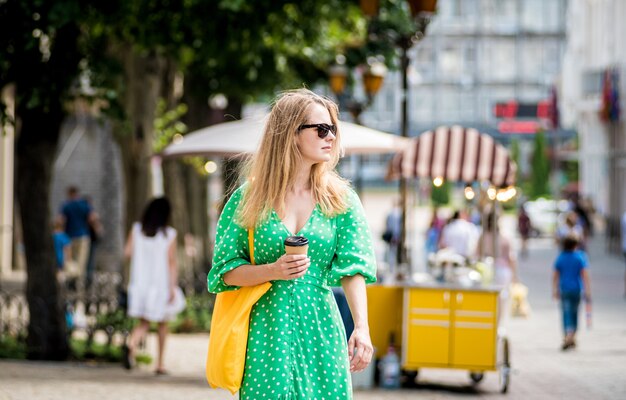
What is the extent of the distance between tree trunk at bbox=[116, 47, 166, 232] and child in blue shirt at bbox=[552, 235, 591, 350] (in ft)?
16.5

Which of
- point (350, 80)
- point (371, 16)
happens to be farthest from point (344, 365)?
point (350, 80)

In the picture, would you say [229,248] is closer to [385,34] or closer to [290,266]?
[290,266]

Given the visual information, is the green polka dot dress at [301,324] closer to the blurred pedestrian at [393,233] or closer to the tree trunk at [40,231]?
the tree trunk at [40,231]

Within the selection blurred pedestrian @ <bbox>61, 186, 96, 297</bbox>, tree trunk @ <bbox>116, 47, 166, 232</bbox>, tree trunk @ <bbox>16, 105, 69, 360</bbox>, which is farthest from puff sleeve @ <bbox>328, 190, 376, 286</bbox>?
blurred pedestrian @ <bbox>61, 186, 96, 297</bbox>

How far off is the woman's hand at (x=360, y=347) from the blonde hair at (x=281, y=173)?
1.38 ft

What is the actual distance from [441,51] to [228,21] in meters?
82.0

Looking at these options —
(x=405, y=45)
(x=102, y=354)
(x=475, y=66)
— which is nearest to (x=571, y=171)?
(x=475, y=66)

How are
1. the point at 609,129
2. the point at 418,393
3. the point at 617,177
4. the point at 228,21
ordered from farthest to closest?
the point at 609,129, the point at 617,177, the point at 228,21, the point at 418,393

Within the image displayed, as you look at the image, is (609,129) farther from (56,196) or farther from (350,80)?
(350,80)

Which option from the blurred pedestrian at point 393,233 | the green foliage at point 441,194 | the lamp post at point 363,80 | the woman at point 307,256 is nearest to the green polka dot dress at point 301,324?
the woman at point 307,256

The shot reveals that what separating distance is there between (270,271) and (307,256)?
14 cm

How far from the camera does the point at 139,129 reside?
16.3 m

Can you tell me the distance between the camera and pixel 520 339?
57.2 ft

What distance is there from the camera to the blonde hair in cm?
459
